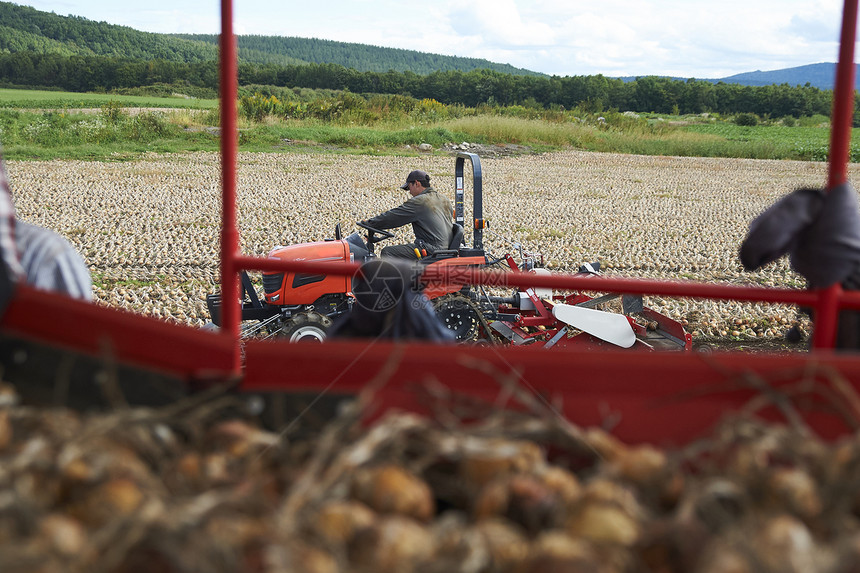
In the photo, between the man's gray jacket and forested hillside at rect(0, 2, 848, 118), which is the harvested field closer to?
the man's gray jacket

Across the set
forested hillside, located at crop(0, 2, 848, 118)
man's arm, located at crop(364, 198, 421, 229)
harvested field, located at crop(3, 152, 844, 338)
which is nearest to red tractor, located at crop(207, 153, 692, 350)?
man's arm, located at crop(364, 198, 421, 229)

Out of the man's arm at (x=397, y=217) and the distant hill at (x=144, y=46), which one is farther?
the distant hill at (x=144, y=46)

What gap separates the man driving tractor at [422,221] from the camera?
6.60 m

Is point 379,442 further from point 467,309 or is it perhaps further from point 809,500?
point 467,309

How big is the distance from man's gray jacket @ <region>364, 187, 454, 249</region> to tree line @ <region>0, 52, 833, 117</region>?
42.1 m

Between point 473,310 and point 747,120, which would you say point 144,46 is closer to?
point 747,120

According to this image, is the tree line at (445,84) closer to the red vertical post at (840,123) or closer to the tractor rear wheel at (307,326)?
the tractor rear wheel at (307,326)

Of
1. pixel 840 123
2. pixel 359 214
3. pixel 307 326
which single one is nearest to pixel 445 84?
pixel 359 214

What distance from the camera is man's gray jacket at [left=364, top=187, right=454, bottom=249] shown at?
6.61 metres

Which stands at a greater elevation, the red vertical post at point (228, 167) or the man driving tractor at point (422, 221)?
the red vertical post at point (228, 167)

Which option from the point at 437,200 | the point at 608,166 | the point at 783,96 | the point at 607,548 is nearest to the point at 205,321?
the point at 437,200

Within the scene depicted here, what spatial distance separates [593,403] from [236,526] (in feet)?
2.67

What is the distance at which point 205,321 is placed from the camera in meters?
6.65

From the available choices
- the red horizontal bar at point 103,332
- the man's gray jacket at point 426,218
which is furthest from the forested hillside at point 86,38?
the red horizontal bar at point 103,332
